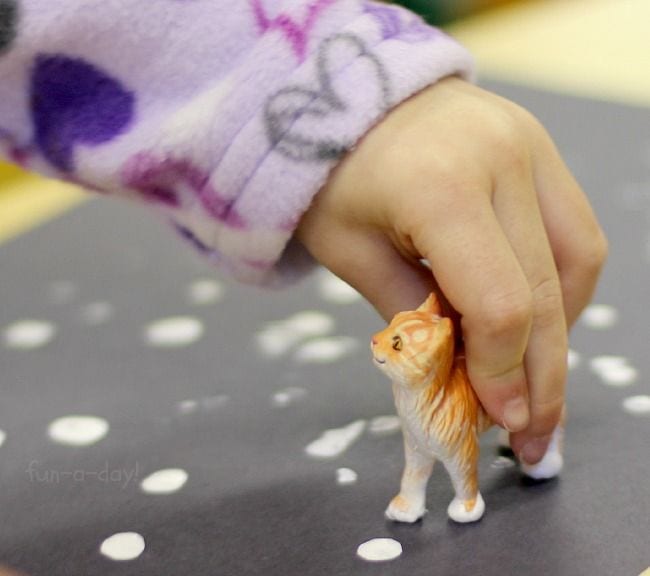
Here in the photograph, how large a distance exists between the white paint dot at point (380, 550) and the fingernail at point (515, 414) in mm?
74

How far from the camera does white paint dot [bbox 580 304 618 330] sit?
711 mm

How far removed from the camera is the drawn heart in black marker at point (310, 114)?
52 cm

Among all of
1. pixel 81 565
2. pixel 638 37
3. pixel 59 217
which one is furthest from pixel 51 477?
pixel 638 37

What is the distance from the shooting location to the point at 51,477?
59 centimetres

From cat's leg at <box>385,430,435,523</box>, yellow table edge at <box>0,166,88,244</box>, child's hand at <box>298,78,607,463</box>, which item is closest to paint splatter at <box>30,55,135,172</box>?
child's hand at <box>298,78,607,463</box>

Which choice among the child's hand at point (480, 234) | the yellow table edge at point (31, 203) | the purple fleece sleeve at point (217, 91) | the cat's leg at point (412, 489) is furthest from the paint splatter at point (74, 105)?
the yellow table edge at point (31, 203)

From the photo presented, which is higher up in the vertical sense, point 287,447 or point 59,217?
point 59,217

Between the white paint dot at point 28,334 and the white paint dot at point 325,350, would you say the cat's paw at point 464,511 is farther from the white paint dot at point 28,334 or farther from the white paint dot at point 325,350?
the white paint dot at point 28,334

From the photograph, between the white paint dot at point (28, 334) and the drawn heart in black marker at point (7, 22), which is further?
the white paint dot at point (28, 334)

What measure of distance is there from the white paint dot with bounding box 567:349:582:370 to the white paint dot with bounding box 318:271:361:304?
157mm

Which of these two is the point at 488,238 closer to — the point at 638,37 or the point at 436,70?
the point at 436,70

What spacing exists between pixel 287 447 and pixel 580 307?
166mm

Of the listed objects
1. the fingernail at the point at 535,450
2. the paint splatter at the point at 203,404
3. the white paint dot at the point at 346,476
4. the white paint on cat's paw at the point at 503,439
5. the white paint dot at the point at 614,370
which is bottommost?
the fingernail at the point at 535,450

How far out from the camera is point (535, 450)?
55 centimetres
